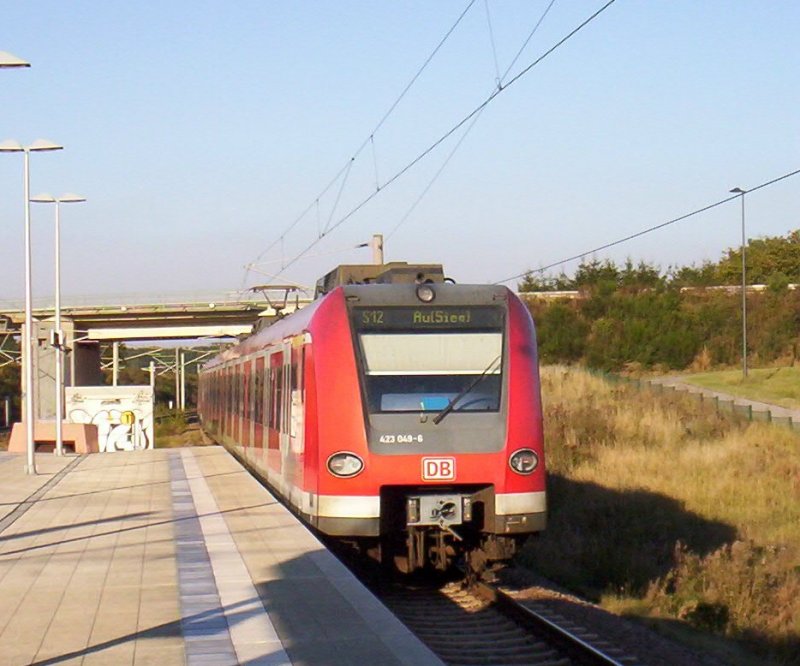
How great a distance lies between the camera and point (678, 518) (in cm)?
1997

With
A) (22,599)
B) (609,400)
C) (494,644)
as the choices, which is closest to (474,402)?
(494,644)

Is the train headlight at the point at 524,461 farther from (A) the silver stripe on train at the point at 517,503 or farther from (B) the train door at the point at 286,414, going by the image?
(B) the train door at the point at 286,414

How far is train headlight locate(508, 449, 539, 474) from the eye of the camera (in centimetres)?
1261

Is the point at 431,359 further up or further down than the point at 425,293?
further down

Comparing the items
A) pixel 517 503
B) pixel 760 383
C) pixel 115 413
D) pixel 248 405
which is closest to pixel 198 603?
pixel 517 503

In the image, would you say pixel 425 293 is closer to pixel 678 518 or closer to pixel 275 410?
pixel 275 410

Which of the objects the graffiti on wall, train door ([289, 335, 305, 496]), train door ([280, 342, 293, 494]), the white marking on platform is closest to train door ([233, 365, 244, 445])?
the white marking on platform

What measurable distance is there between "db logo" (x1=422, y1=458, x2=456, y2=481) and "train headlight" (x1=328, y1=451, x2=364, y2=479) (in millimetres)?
611

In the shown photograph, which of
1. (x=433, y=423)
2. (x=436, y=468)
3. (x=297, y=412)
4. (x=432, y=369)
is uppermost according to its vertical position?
(x=432, y=369)

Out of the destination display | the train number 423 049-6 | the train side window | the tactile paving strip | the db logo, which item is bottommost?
the tactile paving strip

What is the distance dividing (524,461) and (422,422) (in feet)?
3.55

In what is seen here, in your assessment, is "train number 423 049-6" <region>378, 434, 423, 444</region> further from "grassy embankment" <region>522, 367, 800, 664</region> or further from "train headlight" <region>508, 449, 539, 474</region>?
"grassy embankment" <region>522, 367, 800, 664</region>

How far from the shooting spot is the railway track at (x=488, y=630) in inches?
411

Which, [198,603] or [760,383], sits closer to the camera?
[198,603]
